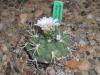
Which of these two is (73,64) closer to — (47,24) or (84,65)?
(84,65)

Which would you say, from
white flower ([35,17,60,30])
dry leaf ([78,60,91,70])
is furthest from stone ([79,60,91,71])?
white flower ([35,17,60,30])

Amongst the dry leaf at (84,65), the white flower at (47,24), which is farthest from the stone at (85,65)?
the white flower at (47,24)

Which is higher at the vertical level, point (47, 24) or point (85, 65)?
point (47, 24)

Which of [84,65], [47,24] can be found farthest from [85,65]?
[47,24]

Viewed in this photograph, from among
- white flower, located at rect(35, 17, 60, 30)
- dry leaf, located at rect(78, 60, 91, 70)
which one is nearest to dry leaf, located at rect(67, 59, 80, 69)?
dry leaf, located at rect(78, 60, 91, 70)

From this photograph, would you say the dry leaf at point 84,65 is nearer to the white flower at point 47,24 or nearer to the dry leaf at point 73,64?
Result: the dry leaf at point 73,64

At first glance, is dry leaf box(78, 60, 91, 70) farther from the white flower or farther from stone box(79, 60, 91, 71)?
the white flower

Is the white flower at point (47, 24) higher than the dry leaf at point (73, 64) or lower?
higher

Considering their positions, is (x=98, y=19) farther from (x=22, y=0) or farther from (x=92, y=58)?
(x=22, y=0)

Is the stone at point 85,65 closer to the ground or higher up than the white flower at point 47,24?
closer to the ground

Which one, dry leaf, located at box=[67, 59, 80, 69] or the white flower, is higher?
the white flower

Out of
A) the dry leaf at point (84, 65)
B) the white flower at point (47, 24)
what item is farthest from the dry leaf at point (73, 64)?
the white flower at point (47, 24)
